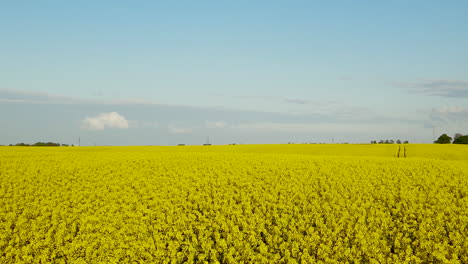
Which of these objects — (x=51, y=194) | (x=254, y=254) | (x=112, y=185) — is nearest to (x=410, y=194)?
(x=254, y=254)

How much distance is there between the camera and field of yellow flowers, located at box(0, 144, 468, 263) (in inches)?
504

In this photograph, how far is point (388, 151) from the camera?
44.3 m

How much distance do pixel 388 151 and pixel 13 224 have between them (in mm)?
37274

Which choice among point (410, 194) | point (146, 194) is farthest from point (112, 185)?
point (410, 194)

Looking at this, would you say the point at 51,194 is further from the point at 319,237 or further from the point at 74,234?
the point at 319,237

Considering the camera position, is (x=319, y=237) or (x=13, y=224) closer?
(x=319, y=237)

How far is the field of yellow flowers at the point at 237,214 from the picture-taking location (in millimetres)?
12797

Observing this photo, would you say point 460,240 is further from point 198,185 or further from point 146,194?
point 146,194

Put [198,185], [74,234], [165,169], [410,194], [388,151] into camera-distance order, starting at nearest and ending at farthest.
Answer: [74,234] → [410,194] → [198,185] → [165,169] → [388,151]

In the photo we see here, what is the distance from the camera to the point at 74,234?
13930 mm

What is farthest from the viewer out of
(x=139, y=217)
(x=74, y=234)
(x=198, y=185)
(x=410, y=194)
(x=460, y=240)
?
(x=198, y=185)

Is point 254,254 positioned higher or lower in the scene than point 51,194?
lower

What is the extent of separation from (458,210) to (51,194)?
14.9 metres

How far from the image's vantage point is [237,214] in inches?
582
